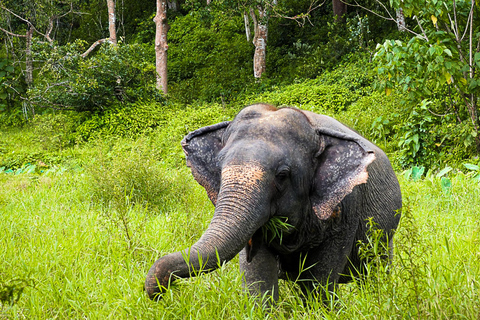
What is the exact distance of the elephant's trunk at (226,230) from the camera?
2.33 metres

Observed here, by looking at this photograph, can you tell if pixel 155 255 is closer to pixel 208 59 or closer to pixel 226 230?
pixel 226 230

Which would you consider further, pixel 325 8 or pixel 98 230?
pixel 325 8

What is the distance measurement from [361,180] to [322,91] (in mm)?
11020

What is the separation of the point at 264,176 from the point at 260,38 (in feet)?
44.6

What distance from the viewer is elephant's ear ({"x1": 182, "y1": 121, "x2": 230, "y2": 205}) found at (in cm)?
318

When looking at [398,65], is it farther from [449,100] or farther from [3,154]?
[3,154]

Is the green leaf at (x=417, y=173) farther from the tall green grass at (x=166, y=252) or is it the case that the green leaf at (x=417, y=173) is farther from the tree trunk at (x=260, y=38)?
the tree trunk at (x=260, y=38)

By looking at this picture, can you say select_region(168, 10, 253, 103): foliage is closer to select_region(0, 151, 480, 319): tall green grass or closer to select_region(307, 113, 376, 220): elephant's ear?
select_region(0, 151, 480, 319): tall green grass

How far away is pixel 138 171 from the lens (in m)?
6.26

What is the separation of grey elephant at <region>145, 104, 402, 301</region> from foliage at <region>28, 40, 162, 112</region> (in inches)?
404

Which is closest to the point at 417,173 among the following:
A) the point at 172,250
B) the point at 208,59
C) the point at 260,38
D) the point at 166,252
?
the point at 172,250

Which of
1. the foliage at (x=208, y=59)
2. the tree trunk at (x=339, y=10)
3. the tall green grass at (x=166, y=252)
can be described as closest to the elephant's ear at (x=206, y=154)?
the tall green grass at (x=166, y=252)

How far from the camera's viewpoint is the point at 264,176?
2.64 metres

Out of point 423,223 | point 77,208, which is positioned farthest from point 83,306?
point 423,223
